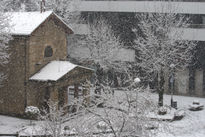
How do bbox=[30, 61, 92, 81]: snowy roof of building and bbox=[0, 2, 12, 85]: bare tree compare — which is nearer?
bbox=[0, 2, 12, 85]: bare tree

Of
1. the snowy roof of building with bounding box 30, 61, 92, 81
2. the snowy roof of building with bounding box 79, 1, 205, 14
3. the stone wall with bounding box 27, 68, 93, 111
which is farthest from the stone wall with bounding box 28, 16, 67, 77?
the snowy roof of building with bounding box 79, 1, 205, 14

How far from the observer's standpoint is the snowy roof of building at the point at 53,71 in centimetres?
2653

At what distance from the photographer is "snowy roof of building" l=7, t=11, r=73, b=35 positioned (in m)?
26.9

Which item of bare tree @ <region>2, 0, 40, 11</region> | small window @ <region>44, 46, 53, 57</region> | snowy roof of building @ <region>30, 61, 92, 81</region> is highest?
bare tree @ <region>2, 0, 40, 11</region>

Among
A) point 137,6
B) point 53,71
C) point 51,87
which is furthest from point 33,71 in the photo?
point 137,6

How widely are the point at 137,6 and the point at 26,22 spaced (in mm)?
13453

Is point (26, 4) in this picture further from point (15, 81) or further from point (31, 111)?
point (31, 111)

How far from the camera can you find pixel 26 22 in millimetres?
28031

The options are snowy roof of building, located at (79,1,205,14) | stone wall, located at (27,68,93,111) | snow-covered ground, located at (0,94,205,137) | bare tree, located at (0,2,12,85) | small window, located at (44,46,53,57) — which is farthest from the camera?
snowy roof of building, located at (79,1,205,14)

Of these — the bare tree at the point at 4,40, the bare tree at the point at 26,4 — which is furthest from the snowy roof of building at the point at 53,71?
the bare tree at the point at 26,4

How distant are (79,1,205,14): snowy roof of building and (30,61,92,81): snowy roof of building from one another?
10.8 metres

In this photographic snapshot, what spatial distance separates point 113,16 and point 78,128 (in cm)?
2662

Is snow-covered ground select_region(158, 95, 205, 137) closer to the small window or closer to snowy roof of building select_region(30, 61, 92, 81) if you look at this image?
snowy roof of building select_region(30, 61, 92, 81)

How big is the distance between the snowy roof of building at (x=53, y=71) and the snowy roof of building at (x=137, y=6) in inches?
425
